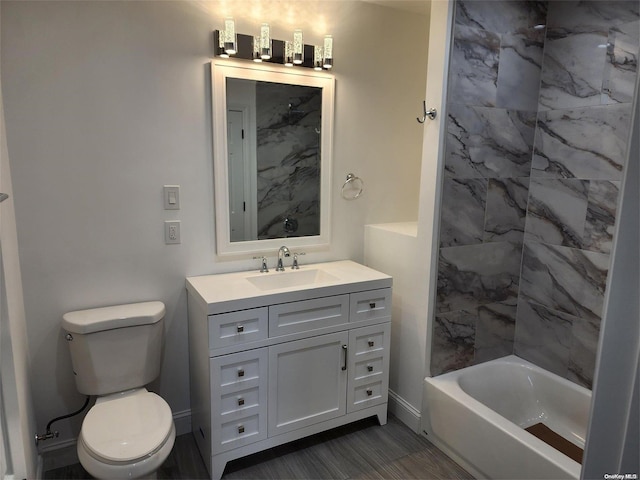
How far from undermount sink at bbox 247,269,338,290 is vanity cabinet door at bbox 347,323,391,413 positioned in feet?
1.24

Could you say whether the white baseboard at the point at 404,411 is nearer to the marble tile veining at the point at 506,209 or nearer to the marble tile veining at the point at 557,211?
the marble tile veining at the point at 506,209

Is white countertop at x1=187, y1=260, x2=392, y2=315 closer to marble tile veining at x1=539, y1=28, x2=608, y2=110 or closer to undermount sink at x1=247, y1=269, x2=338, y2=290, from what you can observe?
undermount sink at x1=247, y1=269, x2=338, y2=290

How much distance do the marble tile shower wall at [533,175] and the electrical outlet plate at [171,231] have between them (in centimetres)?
144

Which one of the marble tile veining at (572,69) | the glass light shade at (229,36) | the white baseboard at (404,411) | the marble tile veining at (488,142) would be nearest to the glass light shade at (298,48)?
the glass light shade at (229,36)

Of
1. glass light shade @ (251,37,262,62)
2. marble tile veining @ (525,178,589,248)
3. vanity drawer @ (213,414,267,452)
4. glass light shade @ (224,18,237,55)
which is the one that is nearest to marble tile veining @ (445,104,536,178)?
marble tile veining @ (525,178,589,248)

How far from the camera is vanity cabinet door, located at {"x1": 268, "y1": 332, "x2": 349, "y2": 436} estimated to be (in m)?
2.17

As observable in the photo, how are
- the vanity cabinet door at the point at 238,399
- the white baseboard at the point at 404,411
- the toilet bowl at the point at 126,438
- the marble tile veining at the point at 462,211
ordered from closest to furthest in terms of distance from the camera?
the toilet bowl at the point at 126,438, the vanity cabinet door at the point at 238,399, the marble tile veining at the point at 462,211, the white baseboard at the point at 404,411

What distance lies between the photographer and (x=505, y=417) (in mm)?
2488

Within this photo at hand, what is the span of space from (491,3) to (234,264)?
2.01m

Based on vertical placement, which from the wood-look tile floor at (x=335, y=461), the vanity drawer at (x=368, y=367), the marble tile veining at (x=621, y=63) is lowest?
the wood-look tile floor at (x=335, y=461)

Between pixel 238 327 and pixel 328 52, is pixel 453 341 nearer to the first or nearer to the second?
pixel 238 327

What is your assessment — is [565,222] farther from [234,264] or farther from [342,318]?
[234,264]

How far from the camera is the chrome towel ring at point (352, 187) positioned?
2727mm

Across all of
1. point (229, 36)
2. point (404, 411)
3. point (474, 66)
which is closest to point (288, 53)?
point (229, 36)
